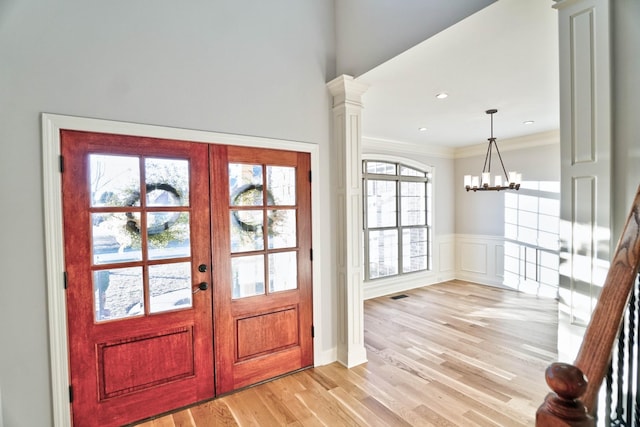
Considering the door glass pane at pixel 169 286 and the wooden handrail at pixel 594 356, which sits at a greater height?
the wooden handrail at pixel 594 356

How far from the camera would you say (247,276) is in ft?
8.95

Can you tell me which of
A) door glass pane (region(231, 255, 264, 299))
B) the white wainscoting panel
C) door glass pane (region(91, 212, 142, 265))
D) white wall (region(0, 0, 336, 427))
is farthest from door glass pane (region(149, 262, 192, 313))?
the white wainscoting panel

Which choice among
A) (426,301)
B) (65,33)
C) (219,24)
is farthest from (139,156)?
(426,301)

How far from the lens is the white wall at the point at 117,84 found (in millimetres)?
1897

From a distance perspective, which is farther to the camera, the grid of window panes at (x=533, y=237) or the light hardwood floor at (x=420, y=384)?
the grid of window panes at (x=533, y=237)

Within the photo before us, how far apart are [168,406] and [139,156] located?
1.96 meters

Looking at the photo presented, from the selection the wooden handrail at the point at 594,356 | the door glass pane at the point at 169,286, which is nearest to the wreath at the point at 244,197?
the door glass pane at the point at 169,286

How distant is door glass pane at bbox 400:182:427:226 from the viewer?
6020 millimetres

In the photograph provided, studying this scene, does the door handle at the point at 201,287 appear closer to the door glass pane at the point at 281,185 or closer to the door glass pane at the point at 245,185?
the door glass pane at the point at 245,185

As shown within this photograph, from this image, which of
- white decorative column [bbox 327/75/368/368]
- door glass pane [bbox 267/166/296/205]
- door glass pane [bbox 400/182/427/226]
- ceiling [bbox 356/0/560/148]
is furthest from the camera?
door glass pane [bbox 400/182/427/226]

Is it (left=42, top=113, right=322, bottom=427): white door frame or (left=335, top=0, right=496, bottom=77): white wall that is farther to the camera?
(left=335, top=0, right=496, bottom=77): white wall

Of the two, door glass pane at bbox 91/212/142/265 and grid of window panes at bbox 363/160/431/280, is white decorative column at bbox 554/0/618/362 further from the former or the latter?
grid of window panes at bbox 363/160/431/280

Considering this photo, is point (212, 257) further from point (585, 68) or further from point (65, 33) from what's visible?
point (585, 68)

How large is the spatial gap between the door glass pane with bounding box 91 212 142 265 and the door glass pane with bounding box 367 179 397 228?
3.97 m
